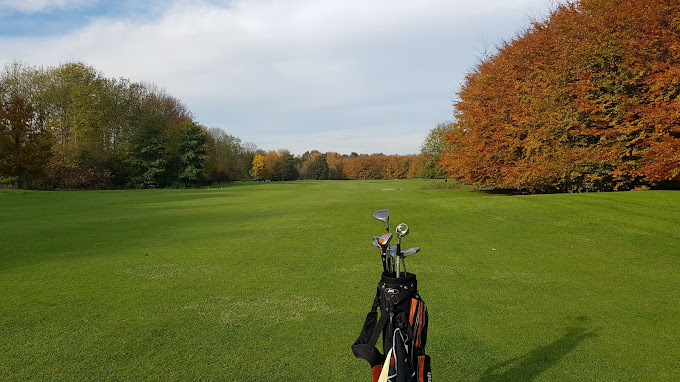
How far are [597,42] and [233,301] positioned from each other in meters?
21.5

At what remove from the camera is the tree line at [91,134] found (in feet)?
112

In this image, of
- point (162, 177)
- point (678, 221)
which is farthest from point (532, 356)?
point (162, 177)

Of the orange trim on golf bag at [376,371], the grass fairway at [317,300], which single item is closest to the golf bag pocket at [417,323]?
the orange trim on golf bag at [376,371]

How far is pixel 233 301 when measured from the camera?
596 centimetres

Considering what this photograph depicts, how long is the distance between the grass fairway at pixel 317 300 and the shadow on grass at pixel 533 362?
2 cm

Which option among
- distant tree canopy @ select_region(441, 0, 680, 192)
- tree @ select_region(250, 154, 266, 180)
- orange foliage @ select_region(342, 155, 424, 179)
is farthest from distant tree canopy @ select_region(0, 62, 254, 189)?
orange foliage @ select_region(342, 155, 424, 179)

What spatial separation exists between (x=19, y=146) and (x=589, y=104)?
40.8m

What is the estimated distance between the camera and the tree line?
3428 cm

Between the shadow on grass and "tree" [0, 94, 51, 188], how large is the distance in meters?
39.7

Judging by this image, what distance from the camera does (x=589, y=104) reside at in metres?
19.9

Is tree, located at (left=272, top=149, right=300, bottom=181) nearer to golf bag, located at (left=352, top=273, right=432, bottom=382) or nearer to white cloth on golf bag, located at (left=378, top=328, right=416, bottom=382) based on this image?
golf bag, located at (left=352, top=273, right=432, bottom=382)

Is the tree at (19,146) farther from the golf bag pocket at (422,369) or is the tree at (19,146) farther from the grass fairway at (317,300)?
the golf bag pocket at (422,369)

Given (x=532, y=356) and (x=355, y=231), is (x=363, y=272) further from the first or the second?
(x=355, y=231)

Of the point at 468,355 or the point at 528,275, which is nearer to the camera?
the point at 468,355
